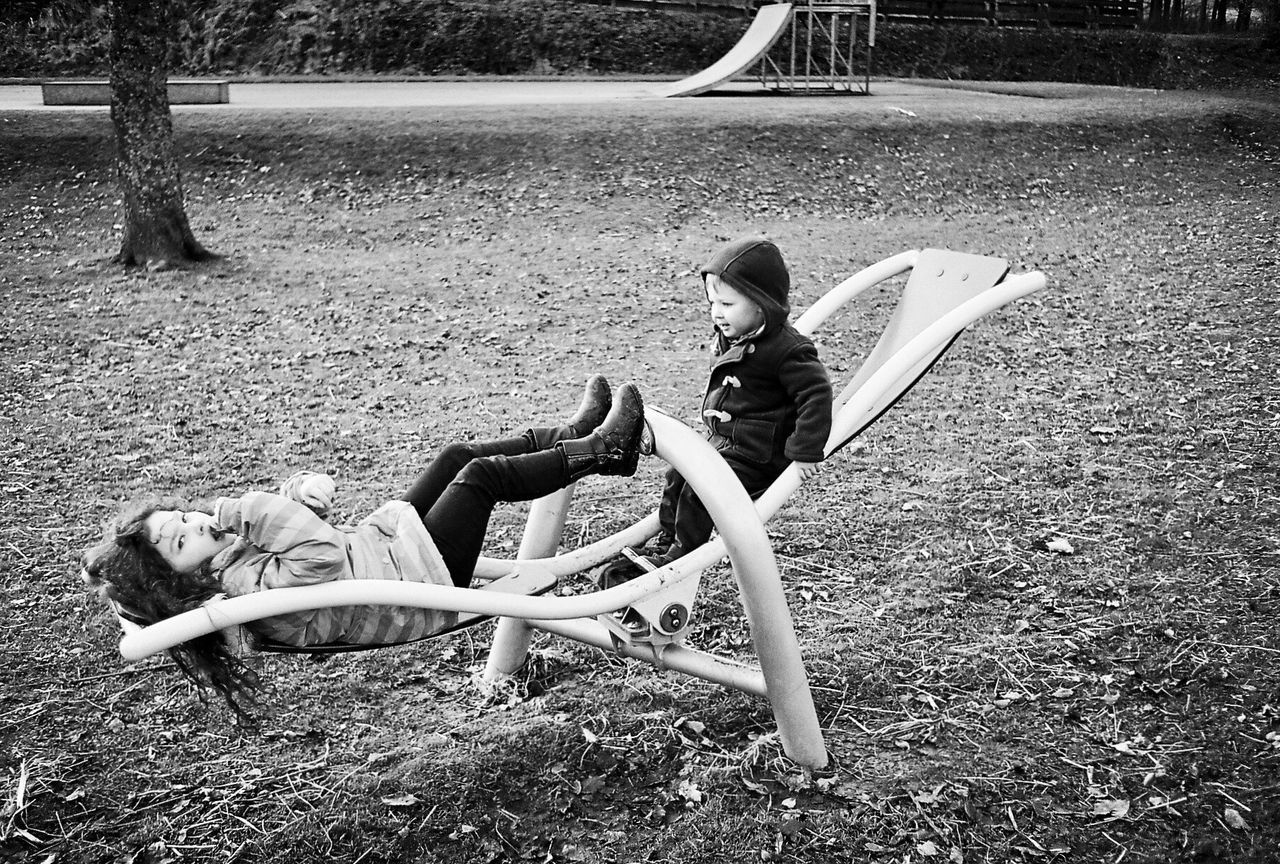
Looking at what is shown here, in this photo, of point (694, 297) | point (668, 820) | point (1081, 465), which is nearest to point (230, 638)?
point (668, 820)

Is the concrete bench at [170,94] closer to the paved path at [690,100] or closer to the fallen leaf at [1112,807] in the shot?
the paved path at [690,100]

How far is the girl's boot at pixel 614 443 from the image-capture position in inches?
130

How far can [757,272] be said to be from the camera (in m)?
3.55

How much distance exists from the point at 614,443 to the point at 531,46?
2159 centimetres

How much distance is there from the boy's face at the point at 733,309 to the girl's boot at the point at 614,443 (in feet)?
1.55

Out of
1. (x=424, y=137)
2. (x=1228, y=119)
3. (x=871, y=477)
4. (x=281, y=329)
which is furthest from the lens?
(x=1228, y=119)

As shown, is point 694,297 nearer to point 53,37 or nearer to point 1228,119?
point 1228,119

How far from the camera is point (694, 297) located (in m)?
9.53

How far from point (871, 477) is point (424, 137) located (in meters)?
9.41

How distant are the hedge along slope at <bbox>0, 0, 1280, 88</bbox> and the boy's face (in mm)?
20282

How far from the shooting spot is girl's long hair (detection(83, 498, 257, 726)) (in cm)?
291

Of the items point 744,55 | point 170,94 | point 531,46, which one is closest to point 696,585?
point 170,94

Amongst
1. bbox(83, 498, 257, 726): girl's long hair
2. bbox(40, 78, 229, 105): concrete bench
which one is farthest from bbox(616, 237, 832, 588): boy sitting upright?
bbox(40, 78, 229, 105): concrete bench

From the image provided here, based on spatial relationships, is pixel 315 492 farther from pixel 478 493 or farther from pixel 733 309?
pixel 733 309
